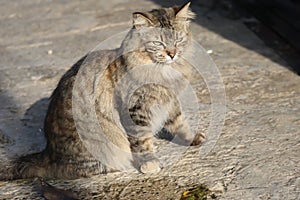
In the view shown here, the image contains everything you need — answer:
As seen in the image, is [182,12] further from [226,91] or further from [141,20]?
[226,91]

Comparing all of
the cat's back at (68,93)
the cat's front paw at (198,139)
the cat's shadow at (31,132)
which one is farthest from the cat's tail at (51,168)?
the cat's front paw at (198,139)

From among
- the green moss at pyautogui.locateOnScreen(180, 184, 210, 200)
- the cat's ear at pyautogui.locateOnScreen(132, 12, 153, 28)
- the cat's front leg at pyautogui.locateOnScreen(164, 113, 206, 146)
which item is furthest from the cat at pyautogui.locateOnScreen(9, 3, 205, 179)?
the green moss at pyautogui.locateOnScreen(180, 184, 210, 200)

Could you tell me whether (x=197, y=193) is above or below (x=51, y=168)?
below

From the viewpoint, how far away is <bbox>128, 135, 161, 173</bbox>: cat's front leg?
3490 millimetres

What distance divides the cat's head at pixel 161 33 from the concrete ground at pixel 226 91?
2.38ft

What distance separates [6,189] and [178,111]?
1215mm

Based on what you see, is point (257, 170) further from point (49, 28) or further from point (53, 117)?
point (49, 28)

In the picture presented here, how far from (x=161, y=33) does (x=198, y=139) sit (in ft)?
2.78

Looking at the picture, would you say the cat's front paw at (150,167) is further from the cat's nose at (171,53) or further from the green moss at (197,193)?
the cat's nose at (171,53)

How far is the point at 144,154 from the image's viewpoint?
11.6ft

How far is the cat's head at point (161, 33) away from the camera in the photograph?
3.40 meters

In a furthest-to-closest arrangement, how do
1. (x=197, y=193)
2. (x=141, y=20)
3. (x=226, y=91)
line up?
(x=226, y=91), (x=141, y=20), (x=197, y=193)

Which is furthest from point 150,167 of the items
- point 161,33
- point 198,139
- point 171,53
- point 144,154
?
point 161,33

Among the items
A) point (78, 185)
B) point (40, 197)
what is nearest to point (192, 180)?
point (78, 185)
